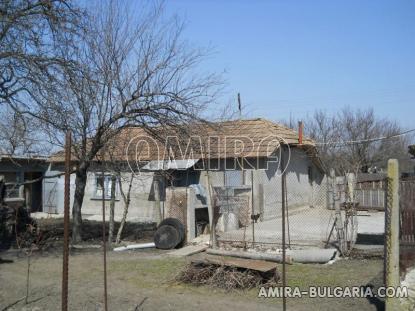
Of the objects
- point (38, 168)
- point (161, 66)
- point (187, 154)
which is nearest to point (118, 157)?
point (187, 154)

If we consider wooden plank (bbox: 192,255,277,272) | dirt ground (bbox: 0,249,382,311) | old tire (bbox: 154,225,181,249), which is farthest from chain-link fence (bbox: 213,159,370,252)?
wooden plank (bbox: 192,255,277,272)

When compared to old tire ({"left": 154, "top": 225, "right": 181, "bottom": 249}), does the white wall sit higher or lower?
higher

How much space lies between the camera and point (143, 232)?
1623cm

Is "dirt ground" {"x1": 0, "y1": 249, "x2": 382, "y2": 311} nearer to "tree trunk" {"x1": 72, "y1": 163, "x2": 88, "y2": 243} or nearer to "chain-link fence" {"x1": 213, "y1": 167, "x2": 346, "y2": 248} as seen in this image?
"tree trunk" {"x1": 72, "y1": 163, "x2": 88, "y2": 243}

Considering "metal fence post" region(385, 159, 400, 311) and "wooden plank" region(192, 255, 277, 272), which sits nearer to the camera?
"metal fence post" region(385, 159, 400, 311)

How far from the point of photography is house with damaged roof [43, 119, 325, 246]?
536 inches

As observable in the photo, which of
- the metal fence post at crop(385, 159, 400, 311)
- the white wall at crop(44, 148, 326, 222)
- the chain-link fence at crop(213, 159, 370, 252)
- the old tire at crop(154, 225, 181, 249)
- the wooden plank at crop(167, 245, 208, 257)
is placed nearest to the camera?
the metal fence post at crop(385, 159, 400, 311)

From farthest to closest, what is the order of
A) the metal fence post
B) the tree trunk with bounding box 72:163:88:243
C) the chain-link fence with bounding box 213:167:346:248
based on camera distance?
the tree trunk with bounding box 72:163:88:243
the chain-link fence with bounding box 213:167:346:248
the metal fence post

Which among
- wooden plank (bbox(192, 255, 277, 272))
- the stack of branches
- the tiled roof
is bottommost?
the stack of branches

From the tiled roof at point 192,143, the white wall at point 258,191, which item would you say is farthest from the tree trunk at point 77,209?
the white wall at point 258,191

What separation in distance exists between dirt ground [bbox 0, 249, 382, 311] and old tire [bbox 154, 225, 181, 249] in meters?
1.05

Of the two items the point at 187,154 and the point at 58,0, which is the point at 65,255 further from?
the point at 187,154

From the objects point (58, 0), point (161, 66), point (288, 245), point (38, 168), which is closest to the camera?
point (58, 0)

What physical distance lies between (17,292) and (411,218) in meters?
6.20
